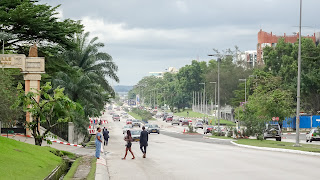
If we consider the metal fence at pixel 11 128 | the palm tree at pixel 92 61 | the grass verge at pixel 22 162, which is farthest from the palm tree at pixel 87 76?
the grass verge at pixel 22 162

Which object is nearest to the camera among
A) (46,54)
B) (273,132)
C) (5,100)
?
(5,100)

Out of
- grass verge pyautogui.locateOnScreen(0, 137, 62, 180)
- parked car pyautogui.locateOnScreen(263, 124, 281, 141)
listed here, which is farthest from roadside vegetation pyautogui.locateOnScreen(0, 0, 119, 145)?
parked car pyautogui.locateOnScreen(263, 124, 281, 141)

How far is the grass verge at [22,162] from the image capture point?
1565 cm

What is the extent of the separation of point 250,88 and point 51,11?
6565 centimetres

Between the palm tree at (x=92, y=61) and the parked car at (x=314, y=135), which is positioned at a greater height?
the palm tree at (x=92, y=61)

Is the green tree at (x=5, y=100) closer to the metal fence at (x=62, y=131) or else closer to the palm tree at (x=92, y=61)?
the metal fence at (x=62, y=131)

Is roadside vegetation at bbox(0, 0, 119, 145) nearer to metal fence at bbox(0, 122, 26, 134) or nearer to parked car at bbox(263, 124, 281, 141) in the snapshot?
metal fence at bbox(0, 122, 26, 134)

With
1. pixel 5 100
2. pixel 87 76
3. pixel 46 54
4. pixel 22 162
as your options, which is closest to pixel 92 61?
pixel 87 76

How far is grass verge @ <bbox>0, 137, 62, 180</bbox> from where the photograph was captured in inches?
616

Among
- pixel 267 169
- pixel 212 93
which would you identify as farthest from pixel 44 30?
pixel 212 93

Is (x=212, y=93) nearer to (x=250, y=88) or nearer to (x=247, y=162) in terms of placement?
(x=250, y=88)

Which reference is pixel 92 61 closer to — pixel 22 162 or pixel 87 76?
pixel 87 76

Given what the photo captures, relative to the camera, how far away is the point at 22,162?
17.9 metres

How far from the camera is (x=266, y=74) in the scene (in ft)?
Answer: 317
